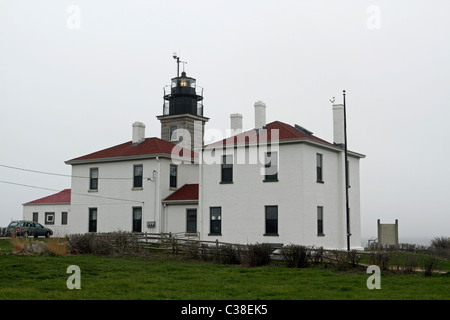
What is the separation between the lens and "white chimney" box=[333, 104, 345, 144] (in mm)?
32562

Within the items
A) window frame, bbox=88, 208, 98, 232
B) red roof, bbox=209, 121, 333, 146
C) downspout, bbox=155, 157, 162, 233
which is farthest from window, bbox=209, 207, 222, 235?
window frame, bbox=88, 208, 98, 232

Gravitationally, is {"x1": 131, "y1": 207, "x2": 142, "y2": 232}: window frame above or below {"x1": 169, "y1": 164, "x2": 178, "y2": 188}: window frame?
below

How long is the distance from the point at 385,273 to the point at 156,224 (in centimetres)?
1816

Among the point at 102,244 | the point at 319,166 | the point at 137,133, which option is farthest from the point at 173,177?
the point at 102,244

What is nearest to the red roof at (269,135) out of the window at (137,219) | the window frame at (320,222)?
the window frame at (320,222)

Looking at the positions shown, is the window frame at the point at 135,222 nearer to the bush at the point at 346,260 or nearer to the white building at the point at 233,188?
the white building at the point at 233,188

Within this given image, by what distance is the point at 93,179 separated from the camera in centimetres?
3778

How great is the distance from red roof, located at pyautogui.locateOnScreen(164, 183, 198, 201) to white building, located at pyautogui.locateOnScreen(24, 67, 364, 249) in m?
0.07

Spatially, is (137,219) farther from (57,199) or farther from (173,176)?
(57,199)

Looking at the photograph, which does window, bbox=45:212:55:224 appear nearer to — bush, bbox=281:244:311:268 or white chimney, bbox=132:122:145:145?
white chimney, bbox=132:122:145:145

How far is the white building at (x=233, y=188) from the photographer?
95.7ft
